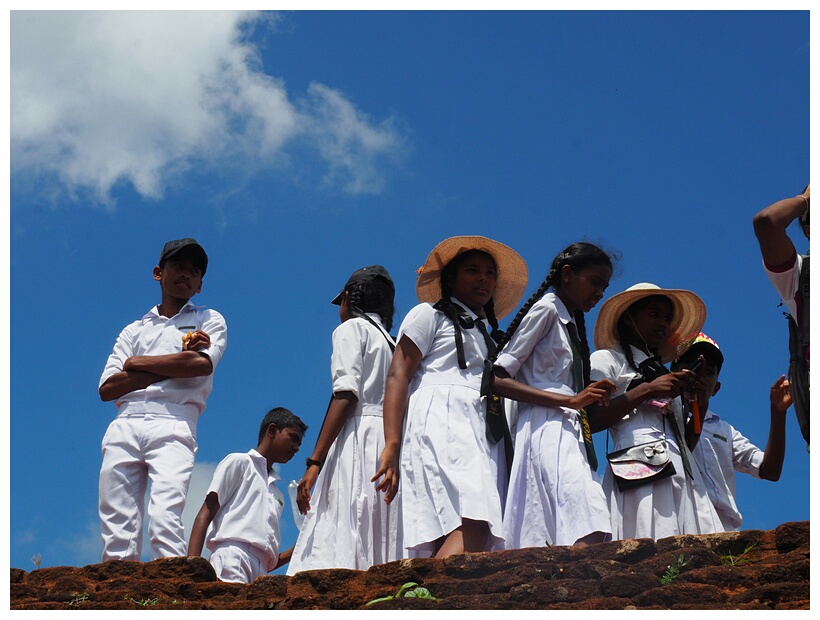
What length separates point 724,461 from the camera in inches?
331

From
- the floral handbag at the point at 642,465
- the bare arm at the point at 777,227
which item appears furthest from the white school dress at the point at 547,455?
the bare arm at the point at 777,227

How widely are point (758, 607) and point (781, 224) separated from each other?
1.82 m

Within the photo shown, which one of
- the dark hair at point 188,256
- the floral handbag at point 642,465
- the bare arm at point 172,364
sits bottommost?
the floral handbag at point 642,465

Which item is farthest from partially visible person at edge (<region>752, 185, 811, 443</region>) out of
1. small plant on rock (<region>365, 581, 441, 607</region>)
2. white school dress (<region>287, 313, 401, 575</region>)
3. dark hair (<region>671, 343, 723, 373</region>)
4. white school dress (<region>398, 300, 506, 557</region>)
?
white school dress (<region>287, 313, 401, 575</region>)

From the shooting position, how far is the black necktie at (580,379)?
22.4ft

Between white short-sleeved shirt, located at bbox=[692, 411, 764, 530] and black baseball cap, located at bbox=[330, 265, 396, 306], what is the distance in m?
2.32

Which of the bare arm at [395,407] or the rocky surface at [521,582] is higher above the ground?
the bare arm at [395,407]

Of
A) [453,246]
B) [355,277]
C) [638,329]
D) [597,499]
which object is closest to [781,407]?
[638,329]

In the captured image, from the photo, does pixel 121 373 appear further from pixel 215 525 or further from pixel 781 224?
pixel 781 224

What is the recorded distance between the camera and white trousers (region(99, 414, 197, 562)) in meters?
7.32

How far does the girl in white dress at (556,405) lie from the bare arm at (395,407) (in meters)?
0.52

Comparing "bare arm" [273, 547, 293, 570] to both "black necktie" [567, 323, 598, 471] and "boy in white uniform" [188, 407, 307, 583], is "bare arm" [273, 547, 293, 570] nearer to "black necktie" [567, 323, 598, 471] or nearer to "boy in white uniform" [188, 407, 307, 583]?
"boy in white uniform" [188, 407, 307, 583]

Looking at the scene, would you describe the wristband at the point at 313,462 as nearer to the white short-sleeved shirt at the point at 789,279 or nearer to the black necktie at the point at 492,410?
the black necktie at the point at 492,410

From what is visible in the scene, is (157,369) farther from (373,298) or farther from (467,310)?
(467,310)
